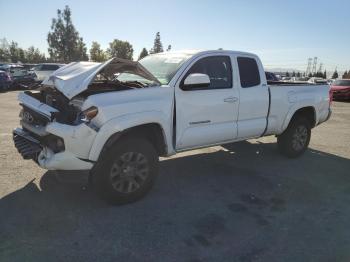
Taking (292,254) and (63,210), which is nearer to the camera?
(292,254)

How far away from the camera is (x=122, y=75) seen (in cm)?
615

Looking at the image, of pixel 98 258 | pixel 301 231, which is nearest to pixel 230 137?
pixel 301 231

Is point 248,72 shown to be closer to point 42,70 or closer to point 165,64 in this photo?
point 165,64

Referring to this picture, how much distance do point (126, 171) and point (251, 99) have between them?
258 centimetres

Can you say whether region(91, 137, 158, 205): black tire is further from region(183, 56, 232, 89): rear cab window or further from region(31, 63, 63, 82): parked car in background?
region(31, 63, 63, 82): parked car in background

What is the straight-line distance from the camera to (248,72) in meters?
6.29

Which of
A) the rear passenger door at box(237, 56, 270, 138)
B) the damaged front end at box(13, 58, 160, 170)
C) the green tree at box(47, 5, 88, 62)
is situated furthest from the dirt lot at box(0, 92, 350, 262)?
the green tree at box(47, 5, 88, 62)

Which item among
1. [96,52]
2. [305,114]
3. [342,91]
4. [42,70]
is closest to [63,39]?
[96,52]

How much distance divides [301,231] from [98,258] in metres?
2.25

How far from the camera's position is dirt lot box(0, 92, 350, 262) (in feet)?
12.1

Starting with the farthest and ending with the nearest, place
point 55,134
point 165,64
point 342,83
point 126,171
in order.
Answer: point 342,83 → point 165,64 → point 126,171 → point 55,134

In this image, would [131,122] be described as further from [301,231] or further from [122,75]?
[301,231]

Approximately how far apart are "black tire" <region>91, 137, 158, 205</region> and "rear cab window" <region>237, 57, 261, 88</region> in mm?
2150

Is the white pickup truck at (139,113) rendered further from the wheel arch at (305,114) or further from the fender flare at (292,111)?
the wheel arch at (305,114)
